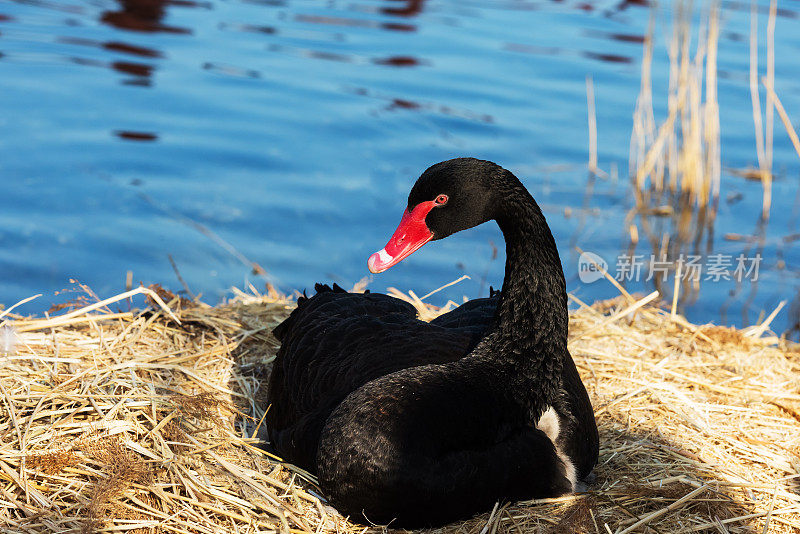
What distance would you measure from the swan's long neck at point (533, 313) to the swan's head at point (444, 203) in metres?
0.13

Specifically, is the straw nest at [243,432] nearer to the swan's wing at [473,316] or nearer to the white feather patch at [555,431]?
the white feather patch at [555,431]

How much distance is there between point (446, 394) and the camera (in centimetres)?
330

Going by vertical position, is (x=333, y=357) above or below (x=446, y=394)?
below

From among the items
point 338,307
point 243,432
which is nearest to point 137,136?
point 338,307

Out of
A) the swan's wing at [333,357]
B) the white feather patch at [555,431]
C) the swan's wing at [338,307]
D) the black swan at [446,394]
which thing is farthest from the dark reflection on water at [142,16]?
the white feather patch at [555,431]

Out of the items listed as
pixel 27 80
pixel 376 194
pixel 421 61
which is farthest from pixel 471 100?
pixel 27 80

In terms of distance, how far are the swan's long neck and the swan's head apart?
0.13 meters

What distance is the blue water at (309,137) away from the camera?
289 inches

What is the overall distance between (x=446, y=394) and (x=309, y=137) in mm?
6414

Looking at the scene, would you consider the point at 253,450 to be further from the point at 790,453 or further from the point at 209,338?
the point at 790,453

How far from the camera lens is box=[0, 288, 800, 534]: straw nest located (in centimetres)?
330

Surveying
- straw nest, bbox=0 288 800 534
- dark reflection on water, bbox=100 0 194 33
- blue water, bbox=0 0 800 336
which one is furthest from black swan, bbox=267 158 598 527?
dark reflection on water, bbox=100 0 194 33

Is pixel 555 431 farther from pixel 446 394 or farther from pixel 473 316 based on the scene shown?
pixel 473 316

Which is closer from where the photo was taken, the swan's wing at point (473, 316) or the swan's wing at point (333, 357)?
the swan's wing at point (333, 357)
